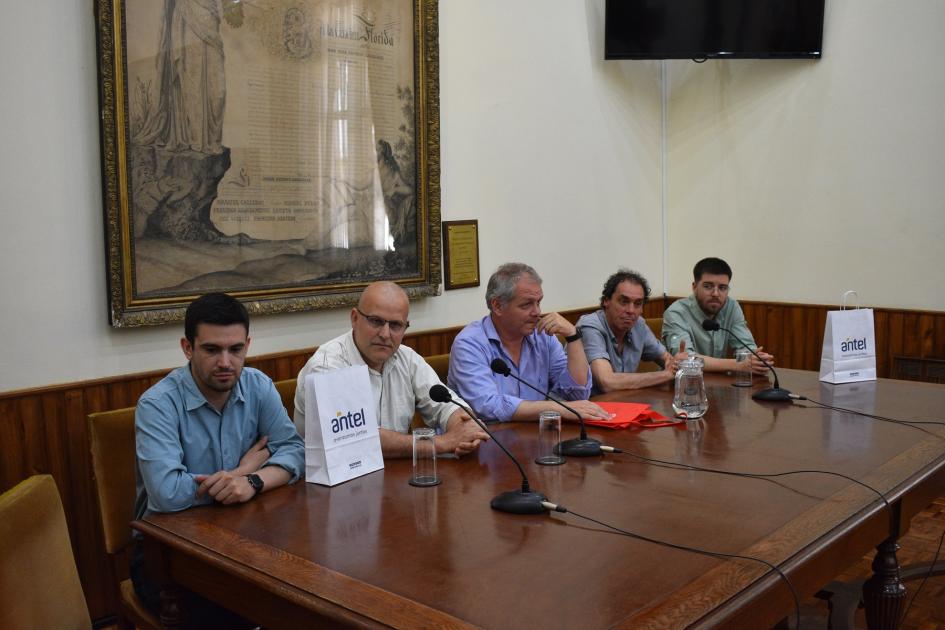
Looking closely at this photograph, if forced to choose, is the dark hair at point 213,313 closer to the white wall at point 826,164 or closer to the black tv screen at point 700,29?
the black tv screen at point 700,29

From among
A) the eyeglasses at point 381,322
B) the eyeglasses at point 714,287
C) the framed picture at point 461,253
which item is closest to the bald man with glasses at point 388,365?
the eyeglasses at point 381,322

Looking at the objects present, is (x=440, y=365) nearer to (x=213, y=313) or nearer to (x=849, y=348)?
(x=213, y=313)

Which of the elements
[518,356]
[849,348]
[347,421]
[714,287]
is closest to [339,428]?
[347,421]

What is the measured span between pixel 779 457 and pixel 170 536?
150cm

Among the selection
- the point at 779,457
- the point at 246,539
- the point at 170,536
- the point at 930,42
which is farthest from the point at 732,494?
the point at 930,42

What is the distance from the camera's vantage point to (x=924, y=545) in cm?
348

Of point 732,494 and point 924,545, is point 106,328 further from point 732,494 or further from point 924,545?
point 924,545

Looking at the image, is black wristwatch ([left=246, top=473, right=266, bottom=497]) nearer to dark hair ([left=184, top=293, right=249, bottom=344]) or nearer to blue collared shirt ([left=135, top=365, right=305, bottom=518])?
blue collared shirt ([left=135, top=365, right=305, bottom=518])

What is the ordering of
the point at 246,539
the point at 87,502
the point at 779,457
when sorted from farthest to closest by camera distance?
the point at 87,502 → the point at 779,457 → the point at 246,539

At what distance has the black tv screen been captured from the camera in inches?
187

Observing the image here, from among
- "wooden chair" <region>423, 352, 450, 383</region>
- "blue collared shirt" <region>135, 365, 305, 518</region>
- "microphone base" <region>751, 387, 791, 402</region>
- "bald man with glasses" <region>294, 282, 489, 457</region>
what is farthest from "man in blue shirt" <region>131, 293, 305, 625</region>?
"microphone base" <region>751, 387, 791, 402</region>

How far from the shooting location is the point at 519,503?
5.94 ft

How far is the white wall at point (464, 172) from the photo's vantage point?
2660mm

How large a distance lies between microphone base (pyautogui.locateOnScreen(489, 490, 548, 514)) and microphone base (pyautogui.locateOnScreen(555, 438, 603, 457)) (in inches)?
16.9
